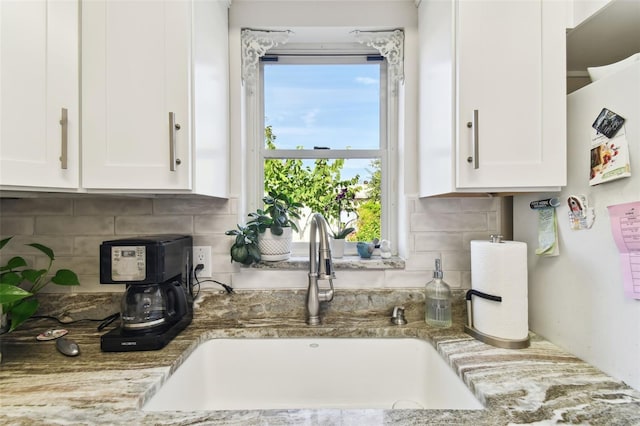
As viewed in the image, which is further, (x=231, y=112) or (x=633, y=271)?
(x=231, y=112)

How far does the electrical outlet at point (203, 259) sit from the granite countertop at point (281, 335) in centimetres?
9

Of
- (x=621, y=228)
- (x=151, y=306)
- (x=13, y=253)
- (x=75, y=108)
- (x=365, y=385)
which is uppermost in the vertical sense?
(x=75, y=108)

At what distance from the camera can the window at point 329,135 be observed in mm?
1536

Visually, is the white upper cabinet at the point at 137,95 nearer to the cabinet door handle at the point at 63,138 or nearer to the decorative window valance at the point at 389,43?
the cabinet door handle at the point at 63,138

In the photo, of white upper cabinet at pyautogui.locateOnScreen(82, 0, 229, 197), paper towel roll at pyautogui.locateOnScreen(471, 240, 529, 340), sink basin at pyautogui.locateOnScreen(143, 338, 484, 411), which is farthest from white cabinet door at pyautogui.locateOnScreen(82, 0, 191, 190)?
paper towel roll at pyautogui.locateOnScreen(471, 240, 529, 340)

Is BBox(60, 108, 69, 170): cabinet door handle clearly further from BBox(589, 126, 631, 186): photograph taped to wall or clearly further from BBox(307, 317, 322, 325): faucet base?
BBox(589, 126, 631, 186): photograph taped to wall

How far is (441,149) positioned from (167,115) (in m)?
0.93

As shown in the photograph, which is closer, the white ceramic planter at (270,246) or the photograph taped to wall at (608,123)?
the photograph taped to wall at (608,123)

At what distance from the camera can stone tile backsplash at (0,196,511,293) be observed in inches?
50.8

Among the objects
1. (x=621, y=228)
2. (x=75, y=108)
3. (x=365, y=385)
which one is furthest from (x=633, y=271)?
(x=75, y=108)

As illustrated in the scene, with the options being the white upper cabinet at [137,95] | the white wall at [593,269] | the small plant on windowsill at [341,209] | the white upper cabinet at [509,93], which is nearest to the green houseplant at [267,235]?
the small plant on windowsill at [341,209]

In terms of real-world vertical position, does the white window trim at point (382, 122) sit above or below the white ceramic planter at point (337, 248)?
above

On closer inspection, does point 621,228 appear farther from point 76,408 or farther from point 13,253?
point 13,253

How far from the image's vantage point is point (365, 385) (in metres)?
1.17
